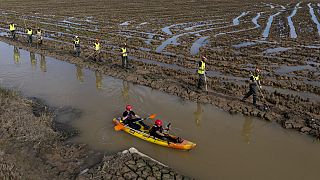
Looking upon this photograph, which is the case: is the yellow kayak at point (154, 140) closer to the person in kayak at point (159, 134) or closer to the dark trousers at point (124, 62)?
the person in kayak at point (159, 134)

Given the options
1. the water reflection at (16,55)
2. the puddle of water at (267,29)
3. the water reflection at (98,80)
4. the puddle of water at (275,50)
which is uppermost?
the puddle of water at (267,29)

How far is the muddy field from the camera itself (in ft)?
47.9

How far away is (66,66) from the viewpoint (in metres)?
20.8

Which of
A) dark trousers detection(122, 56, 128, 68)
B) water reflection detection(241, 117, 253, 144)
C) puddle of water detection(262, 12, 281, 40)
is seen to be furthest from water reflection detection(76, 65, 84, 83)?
puddle of water detection(262, 12, 281, 40)

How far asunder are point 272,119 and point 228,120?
1.72 m

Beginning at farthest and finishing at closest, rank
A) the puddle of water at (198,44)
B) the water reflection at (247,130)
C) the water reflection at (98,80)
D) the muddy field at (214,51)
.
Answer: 1. the puddle of water at (198,44)
2. the water reflection at (98,80)
3. the muddy field at (214,51)
4. the water reflection at (247,130)

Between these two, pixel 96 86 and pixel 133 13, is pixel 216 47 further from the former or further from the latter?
pixel 133 13

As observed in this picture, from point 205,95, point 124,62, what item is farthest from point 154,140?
point 124,62

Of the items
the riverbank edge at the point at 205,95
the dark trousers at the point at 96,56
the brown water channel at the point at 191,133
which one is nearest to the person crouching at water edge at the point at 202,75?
the riverbank edge at the point at 205,95

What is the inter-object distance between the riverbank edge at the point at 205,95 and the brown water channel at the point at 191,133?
1.32 feet

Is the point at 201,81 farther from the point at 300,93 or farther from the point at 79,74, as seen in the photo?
the point at 79,74

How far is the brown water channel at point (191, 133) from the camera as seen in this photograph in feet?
32.7

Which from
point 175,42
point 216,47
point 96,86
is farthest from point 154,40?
point 96,86

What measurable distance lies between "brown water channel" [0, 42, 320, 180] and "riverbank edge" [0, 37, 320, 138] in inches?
15.9
